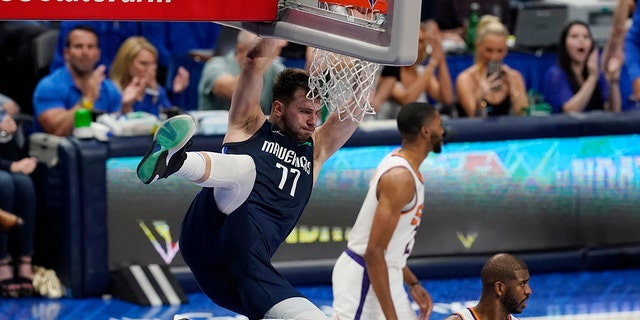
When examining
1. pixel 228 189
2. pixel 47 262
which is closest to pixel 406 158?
pixel 228 189

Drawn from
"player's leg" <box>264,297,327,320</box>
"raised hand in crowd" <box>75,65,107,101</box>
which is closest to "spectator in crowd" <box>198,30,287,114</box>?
"raised hand in crowd" <box>75,65,107,101</box>

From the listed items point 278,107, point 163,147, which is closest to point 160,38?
point 278,107

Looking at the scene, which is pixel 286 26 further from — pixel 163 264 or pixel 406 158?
pixel 163 264

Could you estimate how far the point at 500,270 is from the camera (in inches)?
258

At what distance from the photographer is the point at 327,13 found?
218 inches

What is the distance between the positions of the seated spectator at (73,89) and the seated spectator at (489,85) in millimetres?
2932

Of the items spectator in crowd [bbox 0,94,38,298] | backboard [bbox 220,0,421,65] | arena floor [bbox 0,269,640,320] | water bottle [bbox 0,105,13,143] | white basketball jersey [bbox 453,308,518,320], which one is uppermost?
backboard [bbox 220,0,421,65]

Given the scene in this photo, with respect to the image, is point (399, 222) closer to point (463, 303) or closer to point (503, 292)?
point (503, 292)

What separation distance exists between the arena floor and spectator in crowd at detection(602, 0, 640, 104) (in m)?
1.92

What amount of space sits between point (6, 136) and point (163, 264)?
60.5 inches

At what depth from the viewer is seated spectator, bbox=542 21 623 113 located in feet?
38.7

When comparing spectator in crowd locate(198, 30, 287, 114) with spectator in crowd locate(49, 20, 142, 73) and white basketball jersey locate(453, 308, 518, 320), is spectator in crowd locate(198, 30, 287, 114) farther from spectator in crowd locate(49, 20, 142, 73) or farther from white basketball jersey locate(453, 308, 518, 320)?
white basketball jersey locate(453, 308, 518, 320)

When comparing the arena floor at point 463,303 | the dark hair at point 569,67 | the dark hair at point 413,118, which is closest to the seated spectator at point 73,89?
the arena floor at point 463,303

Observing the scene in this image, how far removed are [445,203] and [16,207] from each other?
3.41 metres
